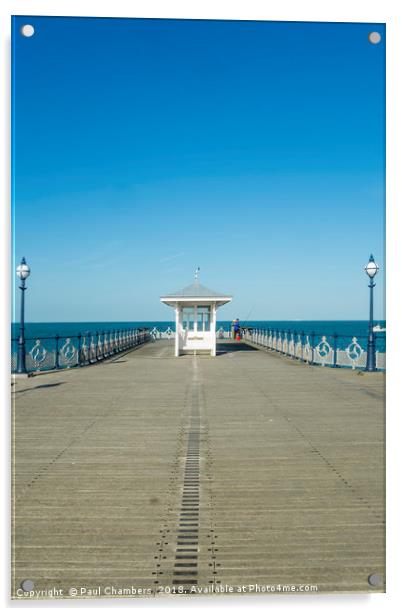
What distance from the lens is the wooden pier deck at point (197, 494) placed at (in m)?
2.97

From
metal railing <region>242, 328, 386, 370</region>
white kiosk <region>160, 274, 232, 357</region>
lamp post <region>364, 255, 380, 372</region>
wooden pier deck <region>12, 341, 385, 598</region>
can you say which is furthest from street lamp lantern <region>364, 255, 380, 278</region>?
white kiosk <region>160, 274, 232, 357</region>

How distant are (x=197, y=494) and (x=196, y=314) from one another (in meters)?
18.0

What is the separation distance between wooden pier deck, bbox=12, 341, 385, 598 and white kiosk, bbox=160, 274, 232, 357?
38.4 ft

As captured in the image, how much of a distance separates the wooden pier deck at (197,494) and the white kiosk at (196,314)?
11.7 metres

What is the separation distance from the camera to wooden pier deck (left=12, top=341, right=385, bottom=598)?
2975 mm

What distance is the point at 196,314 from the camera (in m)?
22.2

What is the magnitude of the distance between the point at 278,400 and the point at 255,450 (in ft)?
11.6

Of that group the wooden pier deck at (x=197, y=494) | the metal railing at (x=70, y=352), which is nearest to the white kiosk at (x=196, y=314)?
the metal railing at (x=70, y=352)


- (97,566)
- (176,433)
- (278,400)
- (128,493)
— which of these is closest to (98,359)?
(278,400)

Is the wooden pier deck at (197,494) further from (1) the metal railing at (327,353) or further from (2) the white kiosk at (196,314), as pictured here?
(2) the white kiosk at (196,314)

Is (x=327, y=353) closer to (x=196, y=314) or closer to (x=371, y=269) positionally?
(x=371, y=269)

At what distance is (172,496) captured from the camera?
168 inches
